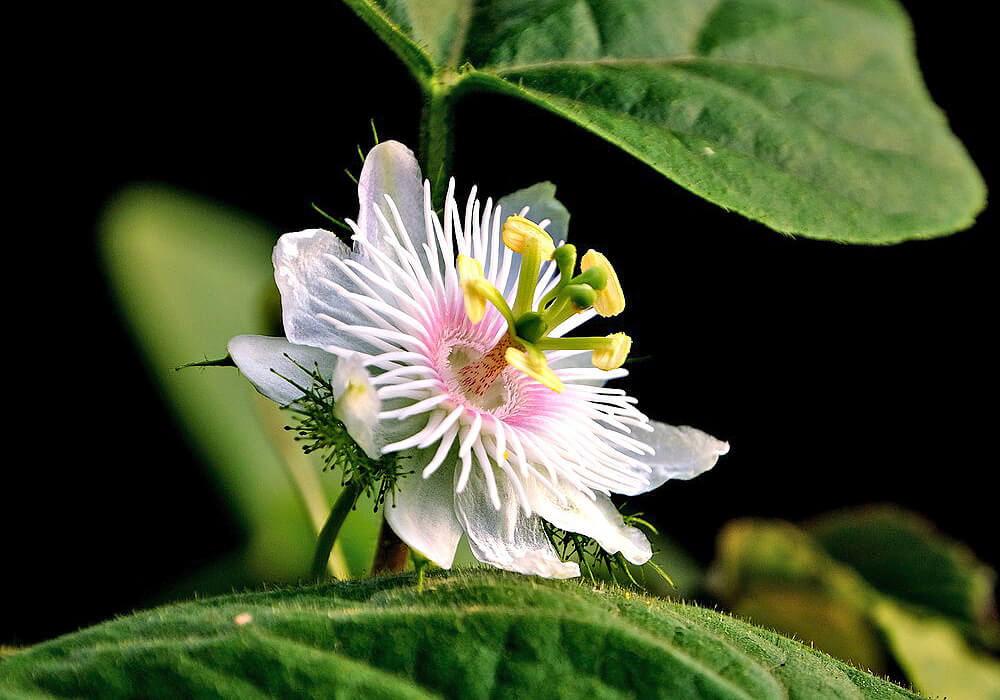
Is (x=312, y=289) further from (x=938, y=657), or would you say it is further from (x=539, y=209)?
(x=938, y=657)

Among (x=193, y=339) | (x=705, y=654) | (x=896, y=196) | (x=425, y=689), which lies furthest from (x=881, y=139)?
(x=193, y=339)

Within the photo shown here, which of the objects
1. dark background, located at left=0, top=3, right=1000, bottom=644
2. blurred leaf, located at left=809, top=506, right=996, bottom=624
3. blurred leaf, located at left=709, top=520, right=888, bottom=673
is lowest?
blurred leaf, located at left=809, top=506, right=996, bottom=624

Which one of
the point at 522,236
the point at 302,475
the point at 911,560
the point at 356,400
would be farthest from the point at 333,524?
the point at 911,560

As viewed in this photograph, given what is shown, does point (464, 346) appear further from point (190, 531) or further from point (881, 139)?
point (190, 531)

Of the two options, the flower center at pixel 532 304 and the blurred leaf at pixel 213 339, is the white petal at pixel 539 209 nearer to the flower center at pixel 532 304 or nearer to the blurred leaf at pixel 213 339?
the flower center at pixel 532 304

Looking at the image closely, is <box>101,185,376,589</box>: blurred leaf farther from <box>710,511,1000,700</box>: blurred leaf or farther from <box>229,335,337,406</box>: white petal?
<box>710,511,1000,700</box>: blurred leaf

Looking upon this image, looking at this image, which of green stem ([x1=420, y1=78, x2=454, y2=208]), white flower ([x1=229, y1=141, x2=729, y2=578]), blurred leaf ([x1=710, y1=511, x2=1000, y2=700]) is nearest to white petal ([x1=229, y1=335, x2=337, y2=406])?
white flower ([x1=229, y1=141, x2=729, y2=578])

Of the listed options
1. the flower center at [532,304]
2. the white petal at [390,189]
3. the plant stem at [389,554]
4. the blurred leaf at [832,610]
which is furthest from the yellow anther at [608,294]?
the blurred leaf at [832,610]
